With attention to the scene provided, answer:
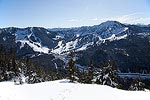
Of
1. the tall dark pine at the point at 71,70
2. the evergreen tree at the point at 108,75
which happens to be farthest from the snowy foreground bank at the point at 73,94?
the tall dark pine at the point at 71,70

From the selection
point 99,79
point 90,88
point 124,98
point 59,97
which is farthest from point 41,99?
point 99,79

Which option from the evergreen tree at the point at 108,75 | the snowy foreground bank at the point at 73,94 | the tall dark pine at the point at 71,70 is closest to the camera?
the snowy foreground bank at the point at 73,94

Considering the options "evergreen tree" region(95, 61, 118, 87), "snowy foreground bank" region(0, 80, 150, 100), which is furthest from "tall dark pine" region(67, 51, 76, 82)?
"snowy foreground bank" region(0, 80, 150, 100)

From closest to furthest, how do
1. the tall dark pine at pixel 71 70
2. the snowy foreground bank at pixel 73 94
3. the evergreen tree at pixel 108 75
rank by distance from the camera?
the snowy foreground bank at pixel 73 94, the evergreen tree at pixel 108 75, the tall dark pine at pixel 71 70

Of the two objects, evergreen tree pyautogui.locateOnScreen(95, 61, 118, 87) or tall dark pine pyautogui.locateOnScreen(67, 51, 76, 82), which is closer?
evergreen tree pyautogui.locateOnScreen(95, 61, 118, 87)

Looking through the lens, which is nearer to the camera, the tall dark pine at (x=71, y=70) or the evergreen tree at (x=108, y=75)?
the evergreen tree at (x=108, y=75)

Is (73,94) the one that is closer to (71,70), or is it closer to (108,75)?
(108,75)

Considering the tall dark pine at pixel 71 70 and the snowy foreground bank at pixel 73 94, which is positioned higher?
the snowy foreground bank at pixel 73 94

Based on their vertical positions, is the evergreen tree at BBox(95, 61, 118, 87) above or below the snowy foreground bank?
below

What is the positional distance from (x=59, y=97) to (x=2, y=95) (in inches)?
290

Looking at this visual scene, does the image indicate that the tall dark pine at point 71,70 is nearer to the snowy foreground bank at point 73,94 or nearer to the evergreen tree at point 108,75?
the evergreen tree at point 108,75

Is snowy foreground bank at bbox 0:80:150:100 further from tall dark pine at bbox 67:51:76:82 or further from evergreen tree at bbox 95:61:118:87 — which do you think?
tall dark pine at bbox 67:51:76:82

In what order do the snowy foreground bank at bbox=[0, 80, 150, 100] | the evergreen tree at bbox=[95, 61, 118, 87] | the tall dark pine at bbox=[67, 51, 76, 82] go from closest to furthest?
the snowy foreground bank at bbox=[0, 80, 150, 100] → the evergreen tree at bbox=[95, 61, 118, 87] → the tall dark pine at bbox=[67, 51, 76, 82]

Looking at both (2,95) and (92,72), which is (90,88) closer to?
(2,95)
